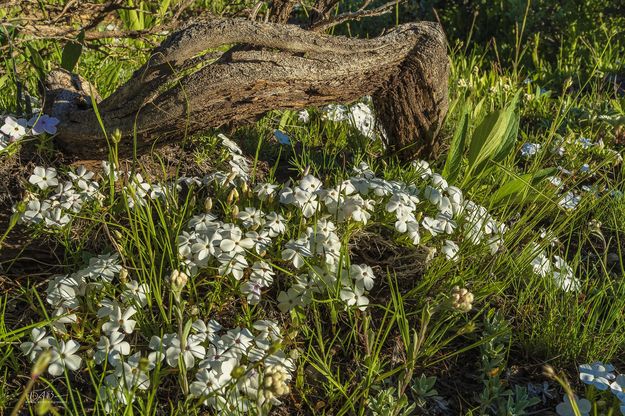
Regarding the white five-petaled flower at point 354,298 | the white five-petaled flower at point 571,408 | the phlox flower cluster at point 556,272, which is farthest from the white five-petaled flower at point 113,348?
the phlox flower cluster at point 556,272

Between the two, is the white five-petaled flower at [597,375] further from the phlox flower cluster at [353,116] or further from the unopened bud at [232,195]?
the phlox flower cluster at [353,116]

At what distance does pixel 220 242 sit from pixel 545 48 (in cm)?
365

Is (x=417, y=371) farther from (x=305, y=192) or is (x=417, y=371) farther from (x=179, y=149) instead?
(x=179, y=149)

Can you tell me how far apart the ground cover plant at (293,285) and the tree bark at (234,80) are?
0.10 meters

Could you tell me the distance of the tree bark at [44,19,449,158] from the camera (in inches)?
95.5

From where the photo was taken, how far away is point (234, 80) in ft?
7.97

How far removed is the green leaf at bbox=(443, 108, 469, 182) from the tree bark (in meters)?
0.25

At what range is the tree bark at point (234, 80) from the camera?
2.43 m

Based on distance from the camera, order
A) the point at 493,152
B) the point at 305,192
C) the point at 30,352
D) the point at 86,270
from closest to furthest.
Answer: the point at 30,352, the point at 86,270, the point at 305,192, the point at 493,152

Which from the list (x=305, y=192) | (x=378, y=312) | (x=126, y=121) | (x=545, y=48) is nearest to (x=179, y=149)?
(x=126, y=121)

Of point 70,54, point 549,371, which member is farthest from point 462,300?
point 70,54

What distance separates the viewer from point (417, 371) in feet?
7.06

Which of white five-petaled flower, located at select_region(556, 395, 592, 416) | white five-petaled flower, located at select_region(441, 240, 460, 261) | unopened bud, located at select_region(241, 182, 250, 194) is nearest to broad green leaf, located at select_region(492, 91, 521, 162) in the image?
white five-petaled flower, located at select_region(441, 240, 460, 261)

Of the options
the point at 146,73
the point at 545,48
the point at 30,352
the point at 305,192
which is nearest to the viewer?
the point at 30,352
